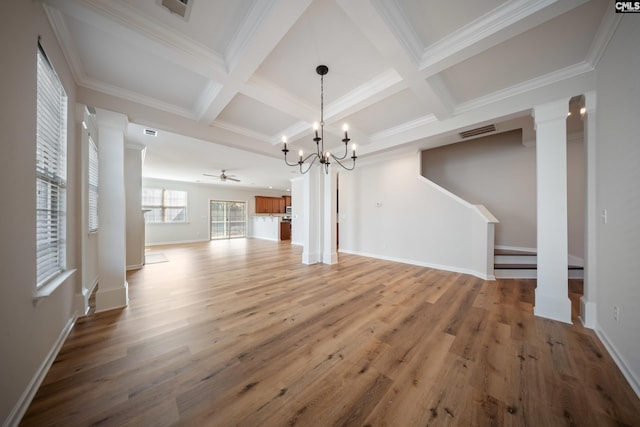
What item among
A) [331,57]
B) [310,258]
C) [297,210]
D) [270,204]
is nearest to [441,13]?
[331,57]

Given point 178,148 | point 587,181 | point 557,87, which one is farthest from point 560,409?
point 178,148

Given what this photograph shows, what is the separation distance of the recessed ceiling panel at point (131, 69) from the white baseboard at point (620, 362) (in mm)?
4279

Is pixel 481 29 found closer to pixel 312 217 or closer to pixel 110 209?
pixel 312 217

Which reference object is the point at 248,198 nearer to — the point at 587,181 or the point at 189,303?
the point at 189,303

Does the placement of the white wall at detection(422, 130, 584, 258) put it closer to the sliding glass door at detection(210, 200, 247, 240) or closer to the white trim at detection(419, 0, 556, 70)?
the white trim at detection(419, 0, 556, 70)

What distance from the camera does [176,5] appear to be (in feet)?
4.93

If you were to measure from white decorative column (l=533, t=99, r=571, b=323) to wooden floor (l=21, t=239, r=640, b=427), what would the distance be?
0.76 ft

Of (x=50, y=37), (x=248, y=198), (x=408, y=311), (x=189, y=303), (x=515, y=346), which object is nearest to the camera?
(x=50, y=37)

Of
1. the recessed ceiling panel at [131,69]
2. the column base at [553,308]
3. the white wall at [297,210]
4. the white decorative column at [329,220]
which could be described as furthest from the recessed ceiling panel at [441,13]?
the white wall at [297,210]

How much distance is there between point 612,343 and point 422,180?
10.6ft

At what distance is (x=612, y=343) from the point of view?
167 centimetres

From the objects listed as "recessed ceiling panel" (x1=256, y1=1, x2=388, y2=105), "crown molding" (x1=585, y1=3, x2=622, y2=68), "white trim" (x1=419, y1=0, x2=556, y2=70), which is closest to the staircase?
"crown molding" (x1=585, y1=3, x2=622, y2=68)

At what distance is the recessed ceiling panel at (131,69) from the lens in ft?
5.80

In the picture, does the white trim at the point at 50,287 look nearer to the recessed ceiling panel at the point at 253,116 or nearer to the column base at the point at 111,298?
the column base at the point at 111,298
